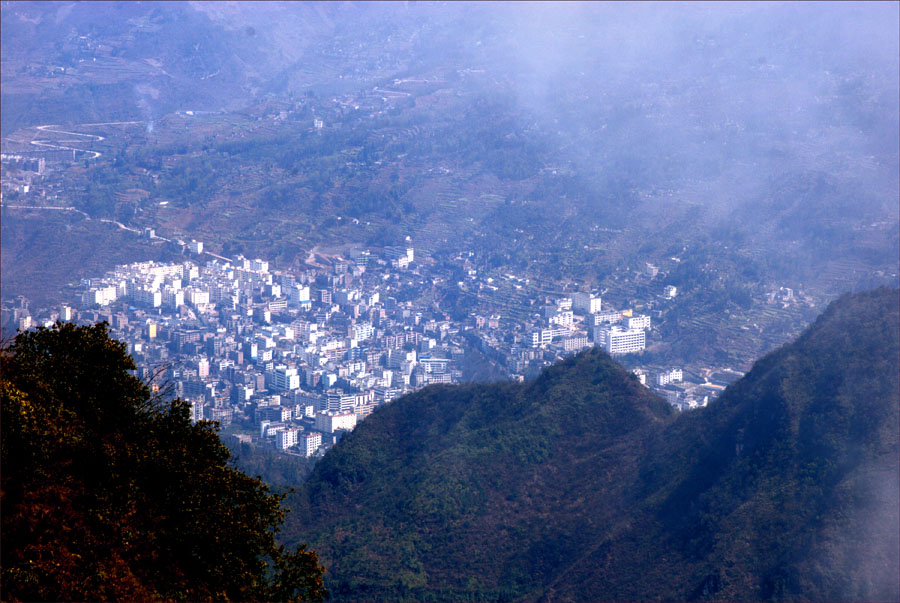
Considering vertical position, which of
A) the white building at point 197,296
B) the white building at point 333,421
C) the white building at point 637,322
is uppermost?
the white building at point 197,296

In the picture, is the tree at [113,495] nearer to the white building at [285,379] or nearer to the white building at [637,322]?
the white building at [285,379]

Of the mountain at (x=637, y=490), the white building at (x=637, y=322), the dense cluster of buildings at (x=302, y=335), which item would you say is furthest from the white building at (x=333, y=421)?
the white building at (x=637, y=322)

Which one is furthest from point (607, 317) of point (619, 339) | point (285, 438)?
point (285, 438)

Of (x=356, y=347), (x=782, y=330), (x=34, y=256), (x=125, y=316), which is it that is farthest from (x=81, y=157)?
(x=782, y=330)

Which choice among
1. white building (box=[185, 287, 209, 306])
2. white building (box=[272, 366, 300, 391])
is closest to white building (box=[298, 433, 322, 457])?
white building (box=[272, 366, 300, 391])

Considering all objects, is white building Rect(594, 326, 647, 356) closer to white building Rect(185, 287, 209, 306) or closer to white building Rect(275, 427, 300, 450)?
white building Rect(275, 427, 300, 450)

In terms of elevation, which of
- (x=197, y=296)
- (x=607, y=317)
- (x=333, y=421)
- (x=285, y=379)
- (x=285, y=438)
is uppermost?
(x=197, y=296)

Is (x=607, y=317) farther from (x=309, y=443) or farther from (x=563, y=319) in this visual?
(x=309, y=443)

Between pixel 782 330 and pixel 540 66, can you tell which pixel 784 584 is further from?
pixel 540 66
